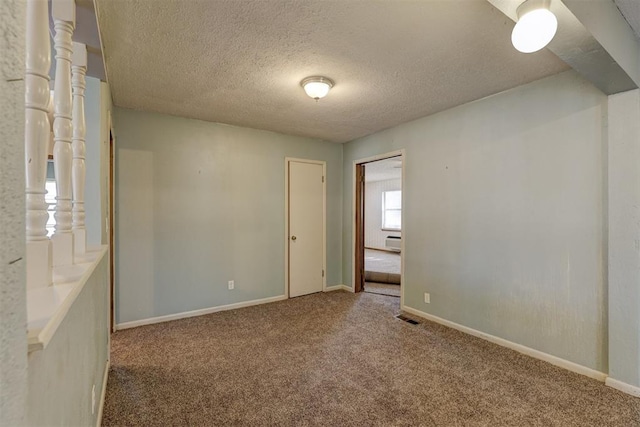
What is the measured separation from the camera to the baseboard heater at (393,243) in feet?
28.2

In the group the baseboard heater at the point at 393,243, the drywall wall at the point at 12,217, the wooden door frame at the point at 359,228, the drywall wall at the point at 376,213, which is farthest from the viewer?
the drywall wall at the point at 376,213

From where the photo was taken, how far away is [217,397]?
2045 mm

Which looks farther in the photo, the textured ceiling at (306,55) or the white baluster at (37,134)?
the textured ceiling at (306,55)

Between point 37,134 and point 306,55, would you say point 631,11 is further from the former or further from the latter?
point 37,134

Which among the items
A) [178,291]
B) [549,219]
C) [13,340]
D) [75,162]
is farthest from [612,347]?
[178,291]

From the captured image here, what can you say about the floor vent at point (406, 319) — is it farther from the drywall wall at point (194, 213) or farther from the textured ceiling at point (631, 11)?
the textured ceiling at point (631, 11)

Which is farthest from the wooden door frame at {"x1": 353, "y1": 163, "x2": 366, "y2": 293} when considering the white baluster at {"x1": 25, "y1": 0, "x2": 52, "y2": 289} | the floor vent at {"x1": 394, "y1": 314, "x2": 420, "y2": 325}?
the white baluster at {"x1": 25, "y1": 0, "x2": 52, "y2": 289}

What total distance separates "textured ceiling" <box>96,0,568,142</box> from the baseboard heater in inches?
224

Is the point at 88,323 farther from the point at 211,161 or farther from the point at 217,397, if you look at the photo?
the point at 211,161

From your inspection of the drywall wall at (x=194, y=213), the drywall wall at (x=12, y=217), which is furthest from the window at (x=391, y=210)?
the drywall wall at (x=12, y=217)

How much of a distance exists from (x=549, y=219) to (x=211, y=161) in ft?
11.6

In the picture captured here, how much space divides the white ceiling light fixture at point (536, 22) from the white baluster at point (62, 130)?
2.00 metres

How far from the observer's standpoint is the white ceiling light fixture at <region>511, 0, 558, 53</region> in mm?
1414

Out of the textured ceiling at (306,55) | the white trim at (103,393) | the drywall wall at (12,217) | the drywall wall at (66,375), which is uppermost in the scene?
the textured ceiling at (306,55)
